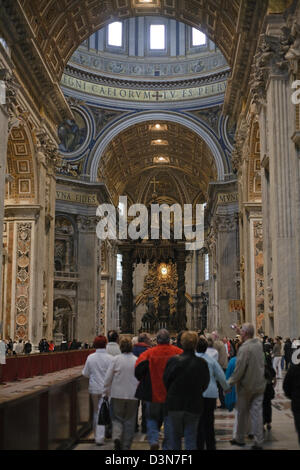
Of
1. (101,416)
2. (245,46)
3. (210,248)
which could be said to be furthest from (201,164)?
(101,416)

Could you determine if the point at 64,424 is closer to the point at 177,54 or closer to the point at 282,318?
the point at 282,318

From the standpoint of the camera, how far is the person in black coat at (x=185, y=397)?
5.21m

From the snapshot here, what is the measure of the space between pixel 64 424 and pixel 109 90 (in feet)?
96.4

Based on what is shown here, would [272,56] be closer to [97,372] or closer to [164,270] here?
[97,372]

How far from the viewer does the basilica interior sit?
44.0 feet

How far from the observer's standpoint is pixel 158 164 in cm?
4247

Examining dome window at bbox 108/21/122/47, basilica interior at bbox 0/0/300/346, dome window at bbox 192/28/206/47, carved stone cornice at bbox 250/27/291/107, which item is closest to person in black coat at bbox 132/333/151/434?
basilica interior at bbox 0/0/300/346

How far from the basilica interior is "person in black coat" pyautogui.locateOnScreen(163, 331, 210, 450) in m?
7.55

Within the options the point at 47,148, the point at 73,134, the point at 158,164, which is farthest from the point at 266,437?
the point at 158,164

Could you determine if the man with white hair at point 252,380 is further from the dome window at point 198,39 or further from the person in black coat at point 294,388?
the dome window at point 198,39

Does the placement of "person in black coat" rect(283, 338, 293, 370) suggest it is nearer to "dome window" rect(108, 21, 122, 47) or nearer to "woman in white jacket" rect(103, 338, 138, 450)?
"woman in white jacket" rect(103, 338, 138, 450)

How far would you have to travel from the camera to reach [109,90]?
3400cm

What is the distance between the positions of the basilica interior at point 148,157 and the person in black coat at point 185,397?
755 cm

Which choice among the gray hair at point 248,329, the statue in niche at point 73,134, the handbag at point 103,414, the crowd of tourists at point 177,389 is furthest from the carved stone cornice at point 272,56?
the statue in niche at point 73,134
